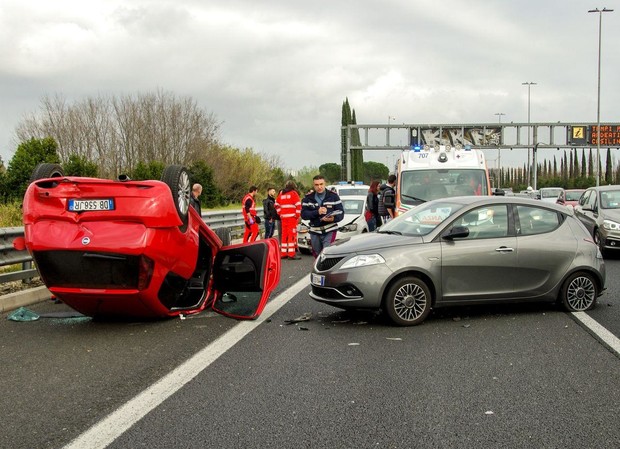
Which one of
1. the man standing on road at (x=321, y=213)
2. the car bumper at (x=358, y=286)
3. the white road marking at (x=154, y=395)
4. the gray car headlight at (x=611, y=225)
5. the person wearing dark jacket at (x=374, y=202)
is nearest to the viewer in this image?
the white road marking at (x=154, y=395)

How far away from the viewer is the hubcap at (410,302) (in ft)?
26.0

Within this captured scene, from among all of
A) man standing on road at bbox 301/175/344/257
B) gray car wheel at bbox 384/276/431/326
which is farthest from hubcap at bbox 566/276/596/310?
man standing on road at bbox 301/175/344/257

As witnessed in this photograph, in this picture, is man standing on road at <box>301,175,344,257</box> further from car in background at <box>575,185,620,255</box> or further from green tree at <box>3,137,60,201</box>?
green tree at <box>3,137,60,201</box>

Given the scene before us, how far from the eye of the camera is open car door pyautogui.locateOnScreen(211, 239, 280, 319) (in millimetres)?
8586

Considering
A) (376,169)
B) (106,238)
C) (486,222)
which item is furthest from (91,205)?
(376,169)

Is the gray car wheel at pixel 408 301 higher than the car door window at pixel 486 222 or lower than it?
lower

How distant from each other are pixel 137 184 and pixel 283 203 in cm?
991

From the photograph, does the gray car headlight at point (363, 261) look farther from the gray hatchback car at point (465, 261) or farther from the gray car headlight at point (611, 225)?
the gray car headlight at point (611, 225)

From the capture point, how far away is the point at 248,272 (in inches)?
348

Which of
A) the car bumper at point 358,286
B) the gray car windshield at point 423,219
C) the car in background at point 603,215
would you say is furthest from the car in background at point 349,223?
the car bumper at point 358,286

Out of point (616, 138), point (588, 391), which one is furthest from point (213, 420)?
point (616, 138)

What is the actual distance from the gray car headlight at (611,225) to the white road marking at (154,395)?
32.7 ft

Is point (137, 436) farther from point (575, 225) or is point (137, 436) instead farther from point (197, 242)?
point (575, 225)

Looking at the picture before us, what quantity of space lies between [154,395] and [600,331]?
191 inches
